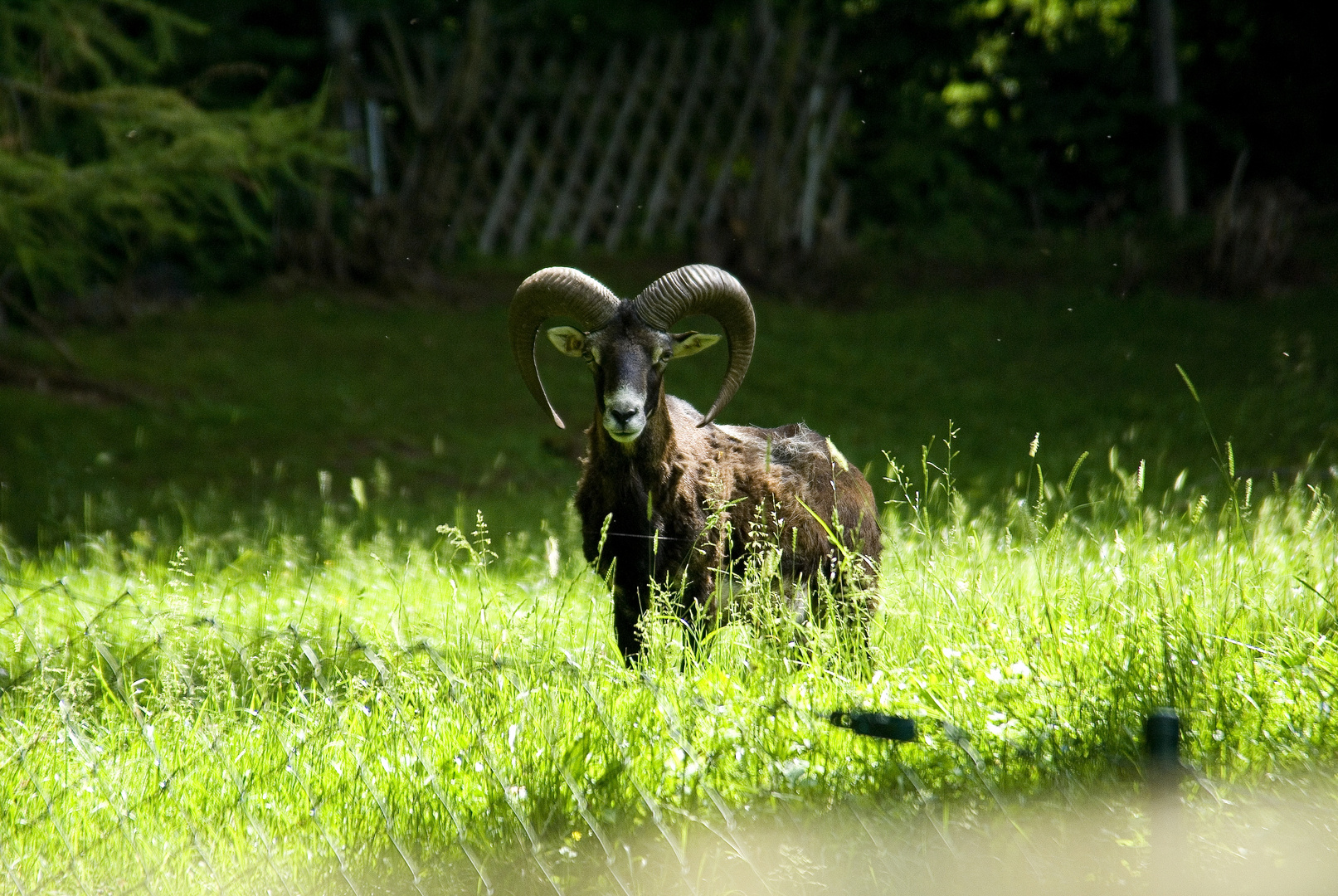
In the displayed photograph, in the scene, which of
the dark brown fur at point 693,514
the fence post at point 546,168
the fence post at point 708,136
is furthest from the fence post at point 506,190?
the dark brown fur at point 693,514

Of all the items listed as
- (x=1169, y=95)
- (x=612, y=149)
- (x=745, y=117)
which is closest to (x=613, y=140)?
(x=612, y=149)

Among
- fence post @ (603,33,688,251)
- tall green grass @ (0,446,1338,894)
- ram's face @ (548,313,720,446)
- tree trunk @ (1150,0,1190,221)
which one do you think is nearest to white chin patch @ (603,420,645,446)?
ram's face @ (548,313,720,446)

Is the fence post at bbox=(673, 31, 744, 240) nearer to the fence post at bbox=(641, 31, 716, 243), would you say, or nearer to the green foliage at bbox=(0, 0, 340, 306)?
the fence post at bbox=(641, 31, 716, 243)

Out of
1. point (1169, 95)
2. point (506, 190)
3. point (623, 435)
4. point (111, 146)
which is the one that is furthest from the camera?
point (1169, 95)

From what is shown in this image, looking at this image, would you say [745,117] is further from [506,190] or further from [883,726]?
[883,726]

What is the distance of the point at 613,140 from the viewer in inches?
607

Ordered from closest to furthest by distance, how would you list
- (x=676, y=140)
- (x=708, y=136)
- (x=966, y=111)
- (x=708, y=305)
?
(x=708, y=305), (x=676, y=140), (x=708, y=136), (x=966, y=111)

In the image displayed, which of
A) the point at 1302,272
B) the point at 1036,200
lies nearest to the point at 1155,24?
the point at 1036,200

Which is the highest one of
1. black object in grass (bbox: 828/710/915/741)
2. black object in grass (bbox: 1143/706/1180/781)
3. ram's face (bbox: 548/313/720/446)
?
ram's face (bbox: 548/313/720/446)

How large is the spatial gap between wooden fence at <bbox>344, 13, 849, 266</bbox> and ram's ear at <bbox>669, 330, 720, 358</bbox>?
31.4 ft

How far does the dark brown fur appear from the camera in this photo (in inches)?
175

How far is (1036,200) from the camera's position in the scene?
16938mm

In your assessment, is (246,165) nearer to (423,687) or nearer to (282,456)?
(282,456)

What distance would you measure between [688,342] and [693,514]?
75 cm
